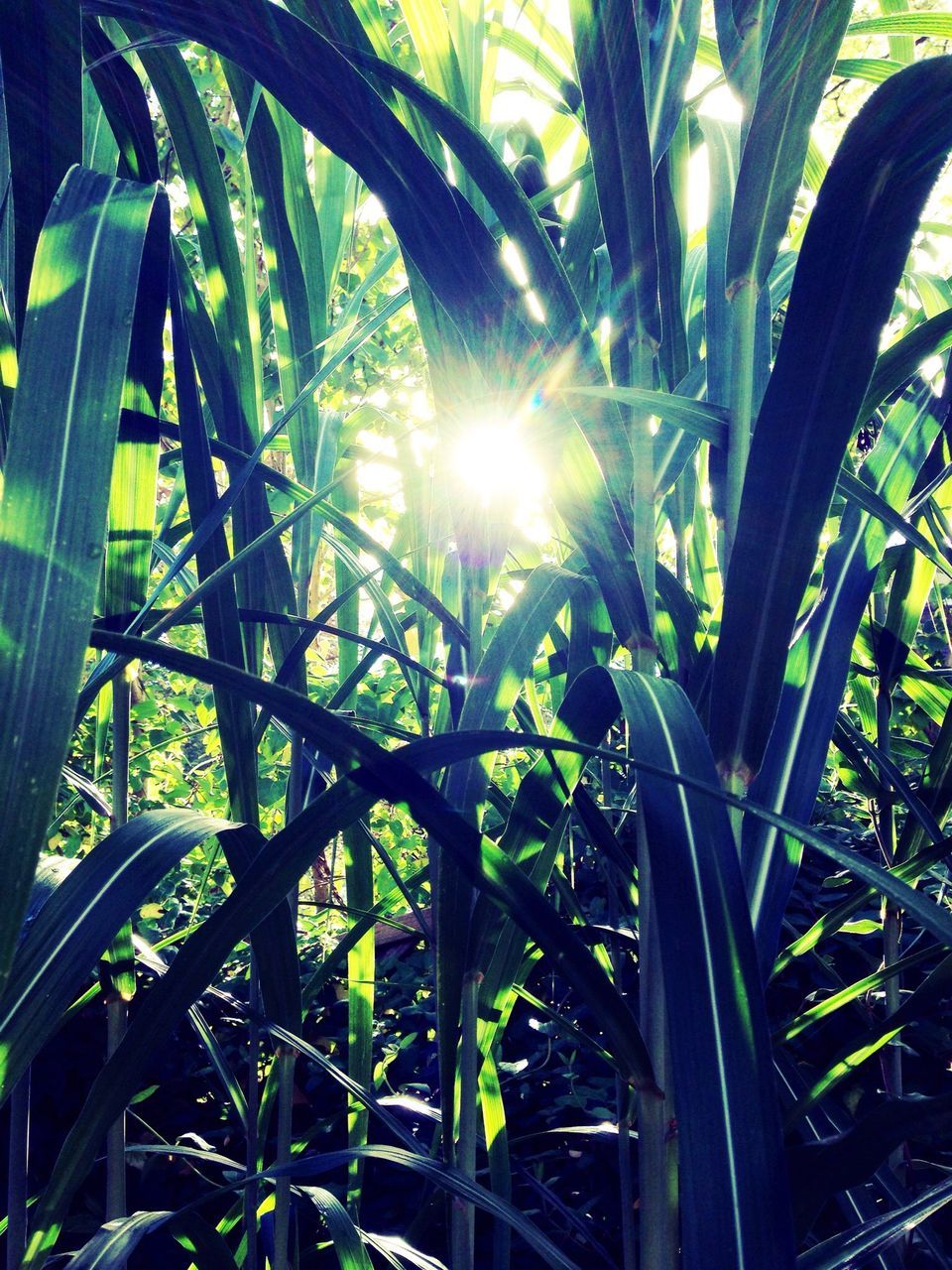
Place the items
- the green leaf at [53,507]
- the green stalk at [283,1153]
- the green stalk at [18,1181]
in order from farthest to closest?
1. the green stalk at [283,1153]
2. the green stalk at [18,1181]
3. the green leaf at [53,507]

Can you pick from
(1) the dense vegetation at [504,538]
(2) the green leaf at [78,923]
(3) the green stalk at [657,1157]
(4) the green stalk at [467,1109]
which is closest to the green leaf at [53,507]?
(1) the dense vegetation at [504,538]

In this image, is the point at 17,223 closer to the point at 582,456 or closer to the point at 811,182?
the point at 582,456

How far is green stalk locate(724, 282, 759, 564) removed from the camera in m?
0.42

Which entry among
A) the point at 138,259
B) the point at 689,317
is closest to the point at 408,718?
the point at 689,317

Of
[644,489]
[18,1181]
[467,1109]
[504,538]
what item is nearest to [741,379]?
[644,489]

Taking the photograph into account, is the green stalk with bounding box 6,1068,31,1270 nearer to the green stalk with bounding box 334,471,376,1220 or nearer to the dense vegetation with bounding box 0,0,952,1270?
the dense vegetation with bounding box 0,0,952,1270

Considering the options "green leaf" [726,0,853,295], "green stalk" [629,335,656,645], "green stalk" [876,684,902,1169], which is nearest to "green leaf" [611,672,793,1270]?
"green stalk" [629,335,656,645]

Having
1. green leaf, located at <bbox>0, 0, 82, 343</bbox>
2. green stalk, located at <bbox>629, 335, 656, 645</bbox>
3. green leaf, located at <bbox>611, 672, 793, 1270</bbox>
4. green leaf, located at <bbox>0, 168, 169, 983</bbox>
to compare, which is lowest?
green leaf, located at <bbox>611, 672, 793, 1270</bbox>

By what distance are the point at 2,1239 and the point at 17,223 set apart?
1.34 meters

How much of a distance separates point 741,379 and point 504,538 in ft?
0.74

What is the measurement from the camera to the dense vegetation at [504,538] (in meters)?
0.29

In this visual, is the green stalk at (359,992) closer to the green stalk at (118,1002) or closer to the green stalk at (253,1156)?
the green stalk at (253,1156)

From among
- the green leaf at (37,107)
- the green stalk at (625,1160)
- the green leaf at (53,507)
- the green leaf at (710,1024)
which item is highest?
the green leaf at (37,107)

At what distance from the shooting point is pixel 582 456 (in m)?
0.44
